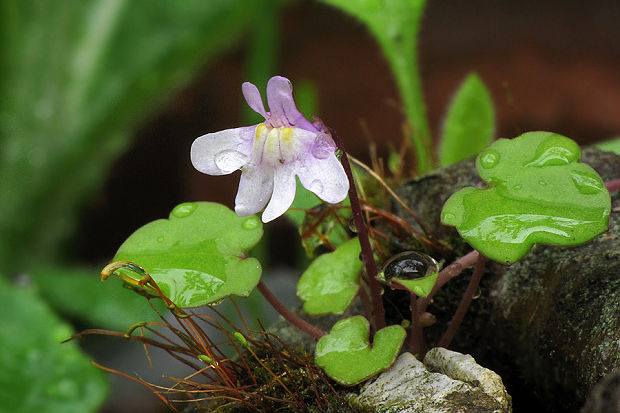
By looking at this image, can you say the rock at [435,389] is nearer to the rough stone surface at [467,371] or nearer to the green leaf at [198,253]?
the rough stone surface at [467,371]

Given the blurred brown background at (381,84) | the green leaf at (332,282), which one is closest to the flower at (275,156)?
the green leaf at (332,282)

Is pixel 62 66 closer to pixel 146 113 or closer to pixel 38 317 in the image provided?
pixel 146 113

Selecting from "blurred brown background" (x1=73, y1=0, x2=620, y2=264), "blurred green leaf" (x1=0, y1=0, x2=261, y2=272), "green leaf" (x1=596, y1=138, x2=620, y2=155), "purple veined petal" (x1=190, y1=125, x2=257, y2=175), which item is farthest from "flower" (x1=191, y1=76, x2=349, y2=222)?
"blurred brown background" (x1=73, y1=0, x2=620, y2=264)

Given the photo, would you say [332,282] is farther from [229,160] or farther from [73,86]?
[73,86]

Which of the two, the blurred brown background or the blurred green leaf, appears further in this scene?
the blurred brown background

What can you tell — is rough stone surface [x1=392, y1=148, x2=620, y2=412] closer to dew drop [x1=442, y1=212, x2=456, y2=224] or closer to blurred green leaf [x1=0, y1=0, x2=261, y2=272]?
dew drop [x1=442, y1=212, x2=456, y2=224]

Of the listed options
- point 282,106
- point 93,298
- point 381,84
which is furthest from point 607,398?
point 381,84

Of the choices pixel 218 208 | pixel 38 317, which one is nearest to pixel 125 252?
pixel 218 208
